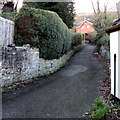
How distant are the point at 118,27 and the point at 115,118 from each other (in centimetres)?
278

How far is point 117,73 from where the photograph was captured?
573 cm

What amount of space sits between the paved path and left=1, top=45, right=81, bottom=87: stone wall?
1.86ft

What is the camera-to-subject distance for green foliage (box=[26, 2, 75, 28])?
46.5 feet

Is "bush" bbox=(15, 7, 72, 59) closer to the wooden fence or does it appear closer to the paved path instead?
the wooden fence

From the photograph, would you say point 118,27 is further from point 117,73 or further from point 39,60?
point 39,60

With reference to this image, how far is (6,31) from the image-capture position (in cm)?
781

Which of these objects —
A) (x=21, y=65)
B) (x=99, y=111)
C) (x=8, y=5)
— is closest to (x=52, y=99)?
(x=99, y=111)

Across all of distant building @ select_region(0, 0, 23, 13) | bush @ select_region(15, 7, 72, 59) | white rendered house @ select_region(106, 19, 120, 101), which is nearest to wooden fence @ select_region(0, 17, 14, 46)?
bush @ select_region(15, 7, 72, 59)

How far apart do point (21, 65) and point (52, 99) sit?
2598 mm

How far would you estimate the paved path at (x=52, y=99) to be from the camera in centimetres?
494

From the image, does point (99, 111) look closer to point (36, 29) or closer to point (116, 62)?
point (116, 62)

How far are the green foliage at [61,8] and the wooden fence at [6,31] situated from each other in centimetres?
631

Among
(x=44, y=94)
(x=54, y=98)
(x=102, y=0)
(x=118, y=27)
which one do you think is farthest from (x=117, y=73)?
(x=102, y=0)

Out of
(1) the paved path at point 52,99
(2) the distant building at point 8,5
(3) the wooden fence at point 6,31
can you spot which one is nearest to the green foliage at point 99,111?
(1) the paved path at point 52,99
